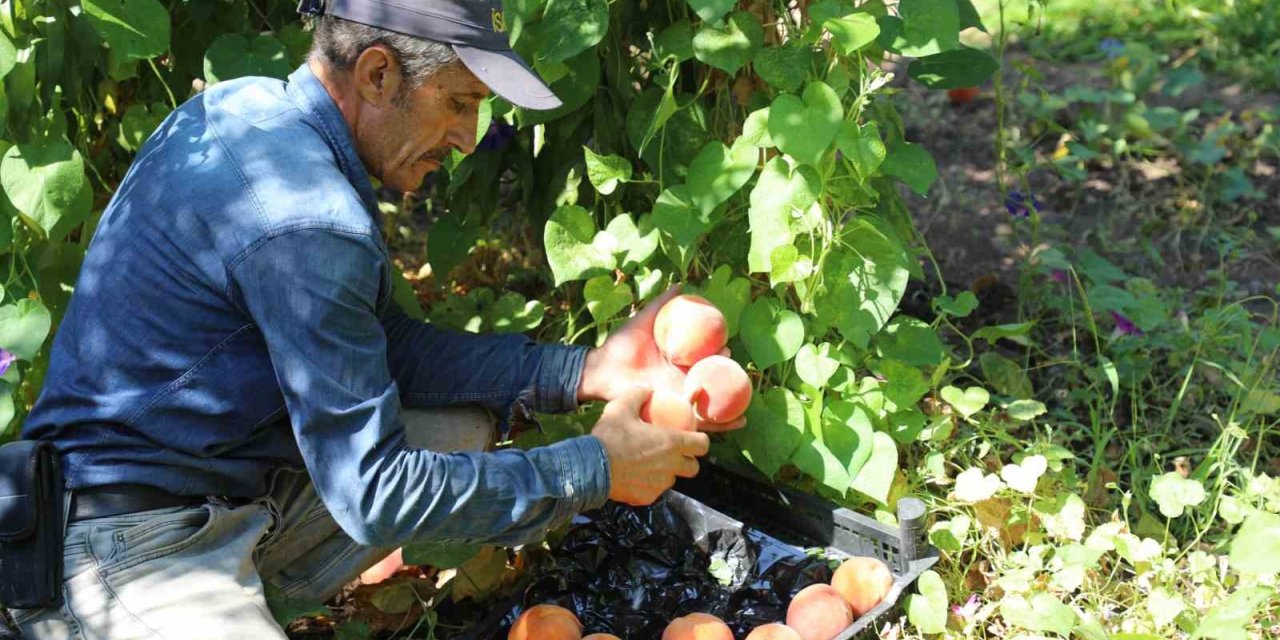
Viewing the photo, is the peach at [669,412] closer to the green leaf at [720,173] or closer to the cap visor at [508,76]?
the green leaf at [720,173]

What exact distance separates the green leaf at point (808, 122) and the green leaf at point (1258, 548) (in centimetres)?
81

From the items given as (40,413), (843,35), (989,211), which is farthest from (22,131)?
(989,211)

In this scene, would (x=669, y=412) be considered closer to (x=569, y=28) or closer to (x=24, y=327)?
(x=569, y=28)

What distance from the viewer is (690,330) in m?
2.27

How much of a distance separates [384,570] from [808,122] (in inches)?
46.3

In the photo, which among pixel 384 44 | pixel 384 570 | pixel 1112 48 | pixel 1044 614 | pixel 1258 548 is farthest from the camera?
pixel 1112 48

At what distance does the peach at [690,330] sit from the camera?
2273 mm

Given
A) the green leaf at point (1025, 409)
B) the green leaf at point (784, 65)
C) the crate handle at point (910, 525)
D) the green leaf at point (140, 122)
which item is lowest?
the green leaf at point (1025, 409)

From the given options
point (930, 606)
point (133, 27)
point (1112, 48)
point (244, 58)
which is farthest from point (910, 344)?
point (1112, 48)

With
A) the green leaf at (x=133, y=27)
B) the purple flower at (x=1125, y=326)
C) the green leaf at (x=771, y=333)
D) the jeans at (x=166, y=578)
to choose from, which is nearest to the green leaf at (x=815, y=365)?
the green leaf at (x=771, y=333)

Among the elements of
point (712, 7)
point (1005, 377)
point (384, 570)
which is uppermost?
point (712, 7)

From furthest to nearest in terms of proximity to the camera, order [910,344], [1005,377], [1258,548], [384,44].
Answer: [1005,377], [910,344], [384,44], [1258,548]

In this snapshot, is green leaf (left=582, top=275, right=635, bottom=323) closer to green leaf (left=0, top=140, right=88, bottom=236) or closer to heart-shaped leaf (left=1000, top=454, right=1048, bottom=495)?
heart-shaped leaf (left=1000, top=454, right=1048, bottom=495)

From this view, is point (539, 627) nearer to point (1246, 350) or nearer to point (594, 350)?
point (594, 350)
